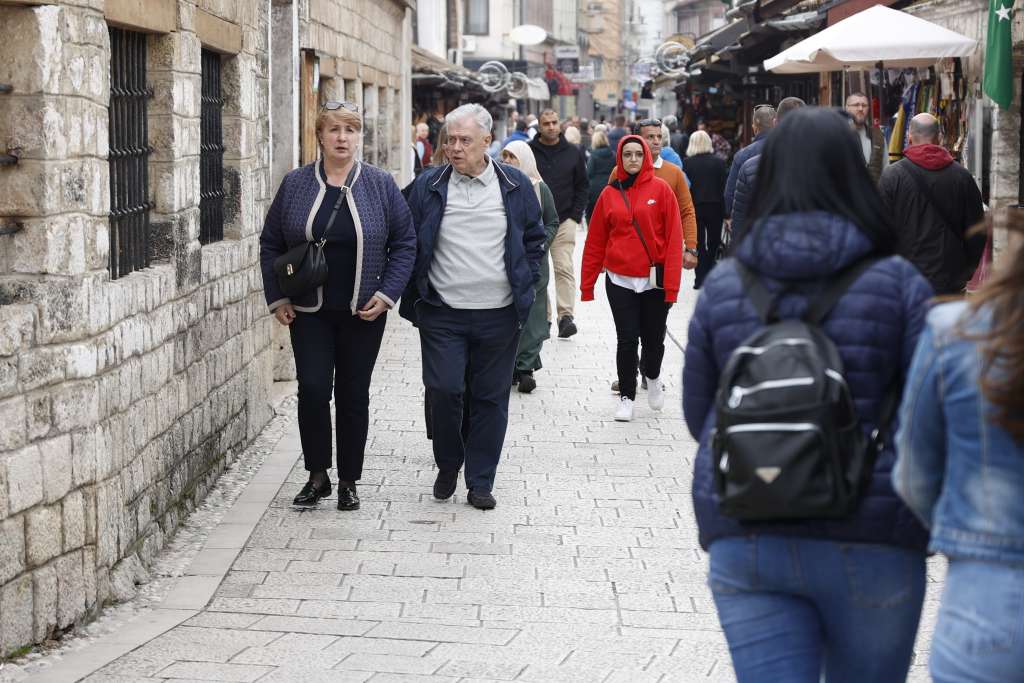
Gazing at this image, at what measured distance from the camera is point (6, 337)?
4.95m

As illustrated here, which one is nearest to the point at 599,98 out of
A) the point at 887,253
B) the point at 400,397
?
the point at 400,397

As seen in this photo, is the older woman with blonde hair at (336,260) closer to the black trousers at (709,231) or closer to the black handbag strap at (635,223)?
the black handbag strap at (635,223)

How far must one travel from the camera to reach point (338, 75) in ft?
47.6

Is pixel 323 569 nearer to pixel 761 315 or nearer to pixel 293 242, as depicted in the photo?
pixel 293 242

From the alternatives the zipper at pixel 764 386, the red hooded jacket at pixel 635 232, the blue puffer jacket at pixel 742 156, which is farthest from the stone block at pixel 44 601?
the blue puffer jacket at pixel 742 156

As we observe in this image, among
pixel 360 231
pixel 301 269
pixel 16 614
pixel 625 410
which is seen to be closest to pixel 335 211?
pixel 360 231

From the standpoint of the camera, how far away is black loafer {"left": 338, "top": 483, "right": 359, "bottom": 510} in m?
7.30

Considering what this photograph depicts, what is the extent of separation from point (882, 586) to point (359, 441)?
4.53 meters

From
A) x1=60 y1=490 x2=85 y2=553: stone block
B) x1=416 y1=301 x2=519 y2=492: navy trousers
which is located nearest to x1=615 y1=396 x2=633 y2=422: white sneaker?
x1=416 y1=301 x2=519 y2=492: navy trousers

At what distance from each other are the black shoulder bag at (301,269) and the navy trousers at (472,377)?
0.62 m

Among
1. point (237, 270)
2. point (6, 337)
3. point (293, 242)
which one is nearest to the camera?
point (6, 337)

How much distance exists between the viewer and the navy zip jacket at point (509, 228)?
23.8ft

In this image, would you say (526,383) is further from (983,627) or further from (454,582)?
(983,627)

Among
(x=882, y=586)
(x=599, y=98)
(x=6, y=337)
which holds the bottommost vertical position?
(x=882, y=586)
